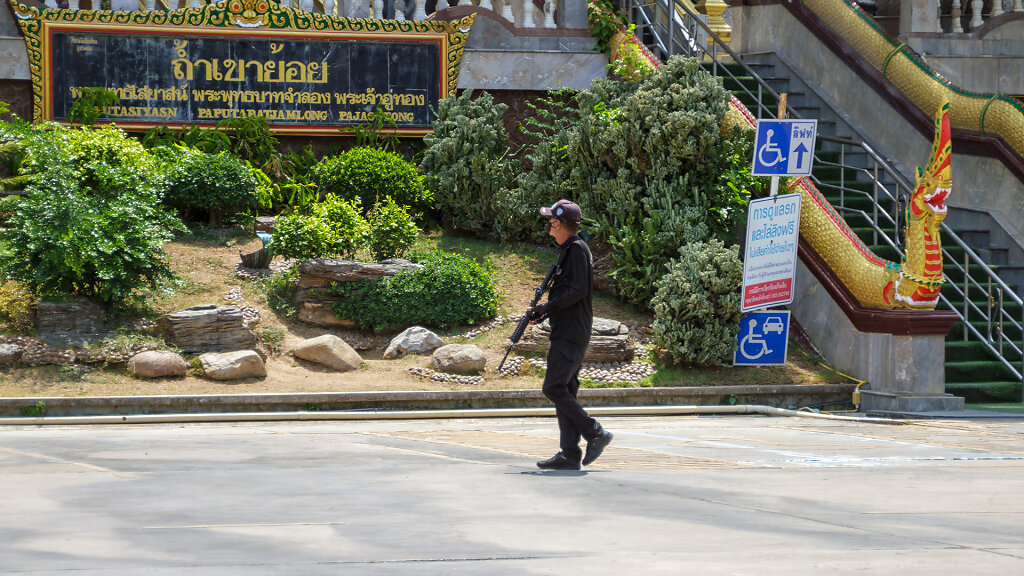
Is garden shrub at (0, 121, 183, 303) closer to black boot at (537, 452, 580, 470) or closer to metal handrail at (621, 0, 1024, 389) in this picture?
black boot at (537, 452, 580, 470)

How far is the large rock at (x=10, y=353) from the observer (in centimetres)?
1312

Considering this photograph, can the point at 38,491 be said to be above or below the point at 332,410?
above

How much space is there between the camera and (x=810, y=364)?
1529 centimetres

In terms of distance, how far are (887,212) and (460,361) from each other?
24.8 ft

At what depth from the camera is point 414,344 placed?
48.0 ft

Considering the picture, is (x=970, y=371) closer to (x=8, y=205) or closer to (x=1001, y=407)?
(x=1001, y=407)

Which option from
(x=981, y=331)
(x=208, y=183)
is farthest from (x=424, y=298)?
(x=981, y=331)

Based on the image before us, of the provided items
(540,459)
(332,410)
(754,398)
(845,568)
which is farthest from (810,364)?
(845,568)

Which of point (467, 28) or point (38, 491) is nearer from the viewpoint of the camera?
point (38, 491)

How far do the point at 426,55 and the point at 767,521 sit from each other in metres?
14.1

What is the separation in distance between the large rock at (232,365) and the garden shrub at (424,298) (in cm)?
163

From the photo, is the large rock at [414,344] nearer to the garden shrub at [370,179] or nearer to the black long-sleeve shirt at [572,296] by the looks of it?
the garden shrub at [370,179]

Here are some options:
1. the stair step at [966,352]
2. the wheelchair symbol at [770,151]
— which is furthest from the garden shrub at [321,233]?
the stair step at [966,352]

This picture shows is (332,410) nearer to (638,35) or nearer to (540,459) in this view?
(540,459)
